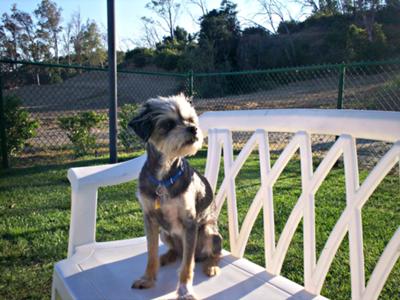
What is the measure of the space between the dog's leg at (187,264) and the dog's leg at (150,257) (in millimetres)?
169

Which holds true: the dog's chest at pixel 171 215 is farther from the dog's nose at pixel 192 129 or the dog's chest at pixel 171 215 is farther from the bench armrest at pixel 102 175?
the bench armrest at pixel 102 175

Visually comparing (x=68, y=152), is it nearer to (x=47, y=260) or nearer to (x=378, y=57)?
(x=47, y=260)

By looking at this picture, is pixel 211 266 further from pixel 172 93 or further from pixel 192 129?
pixel 172 93

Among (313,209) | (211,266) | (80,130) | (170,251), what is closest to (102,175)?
(170,251)

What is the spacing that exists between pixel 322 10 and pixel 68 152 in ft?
91.4

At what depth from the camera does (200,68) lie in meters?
25.8

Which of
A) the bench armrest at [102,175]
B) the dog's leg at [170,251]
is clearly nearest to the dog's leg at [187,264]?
the dog's leg at [170,251]

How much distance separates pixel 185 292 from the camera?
1979 mm

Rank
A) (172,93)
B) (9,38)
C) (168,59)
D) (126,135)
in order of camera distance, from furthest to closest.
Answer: (168,59) → (9,38) → (172,93) → (126,135)

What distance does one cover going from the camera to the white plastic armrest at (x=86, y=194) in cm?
254

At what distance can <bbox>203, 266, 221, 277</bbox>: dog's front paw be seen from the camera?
225 centimetres

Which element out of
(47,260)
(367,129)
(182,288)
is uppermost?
(367,129)

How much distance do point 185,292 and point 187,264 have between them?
176 mm

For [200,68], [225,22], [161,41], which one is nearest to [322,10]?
[225,22]
